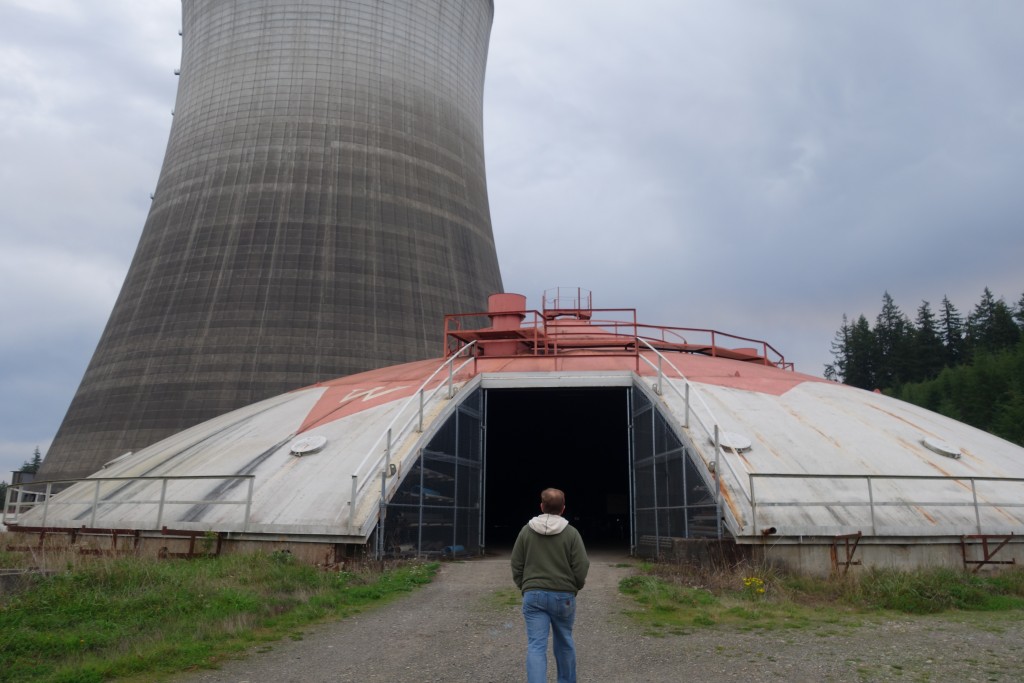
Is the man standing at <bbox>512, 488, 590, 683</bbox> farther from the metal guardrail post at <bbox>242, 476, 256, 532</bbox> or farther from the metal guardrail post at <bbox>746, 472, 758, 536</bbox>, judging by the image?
the metal guardrail post at <bbox>242, 476, 256, 532</bbox>

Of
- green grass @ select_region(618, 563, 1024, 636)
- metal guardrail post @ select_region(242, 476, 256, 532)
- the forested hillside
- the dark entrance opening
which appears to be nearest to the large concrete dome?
metal guardrail post @ select_region(242, 476, 256, 532)

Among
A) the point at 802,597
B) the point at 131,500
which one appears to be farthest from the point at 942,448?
the point at 131,500

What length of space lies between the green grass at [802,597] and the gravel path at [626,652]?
1.08 feet

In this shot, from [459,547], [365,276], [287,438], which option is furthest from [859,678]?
[365,276]

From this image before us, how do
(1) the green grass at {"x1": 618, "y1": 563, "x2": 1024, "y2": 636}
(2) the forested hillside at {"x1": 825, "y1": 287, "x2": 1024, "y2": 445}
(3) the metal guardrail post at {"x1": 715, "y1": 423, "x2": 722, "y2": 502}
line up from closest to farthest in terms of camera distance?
(1) the green grass at {"x1": 618, "y1": 563, "x2": 1024, "y2": 636}, (3) the metal guardrail post at {"x1": 715, "y1": 423, "x2": 722, "y2": 502}, (2) the forested hillside at {"x1": 825, "y1": 287, "x2": 1024, "y2": 445}

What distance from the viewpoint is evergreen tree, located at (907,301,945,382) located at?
77.0m

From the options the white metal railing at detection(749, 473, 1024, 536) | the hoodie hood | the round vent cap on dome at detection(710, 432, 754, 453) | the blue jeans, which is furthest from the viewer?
the round vent cap on dome at detection(710, 432, 754, 453)

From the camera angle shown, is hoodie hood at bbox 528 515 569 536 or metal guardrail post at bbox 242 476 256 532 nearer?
hoodie hood at bbox 528 515 569 536

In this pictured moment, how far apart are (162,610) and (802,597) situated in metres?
7.78

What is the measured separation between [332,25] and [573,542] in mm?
29563

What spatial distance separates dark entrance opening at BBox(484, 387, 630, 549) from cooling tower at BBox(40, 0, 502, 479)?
4980 millimetres

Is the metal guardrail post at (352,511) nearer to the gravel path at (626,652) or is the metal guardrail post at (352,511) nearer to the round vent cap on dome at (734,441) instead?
the gravel path at (626,652)

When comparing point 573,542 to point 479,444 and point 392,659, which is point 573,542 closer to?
point 392,659

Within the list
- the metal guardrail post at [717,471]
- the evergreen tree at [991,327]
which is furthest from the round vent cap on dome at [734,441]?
the evergreen tree at [991,327]
